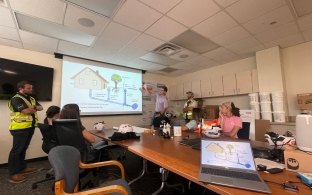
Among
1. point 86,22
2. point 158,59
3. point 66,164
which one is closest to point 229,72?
point 158,59

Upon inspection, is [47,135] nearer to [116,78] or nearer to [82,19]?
[82,19]

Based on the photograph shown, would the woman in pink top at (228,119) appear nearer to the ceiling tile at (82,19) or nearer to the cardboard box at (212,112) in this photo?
the cardboard box at (212,112)

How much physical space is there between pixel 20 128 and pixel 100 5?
8.23 feet

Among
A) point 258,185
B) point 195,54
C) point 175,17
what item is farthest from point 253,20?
point 258,185

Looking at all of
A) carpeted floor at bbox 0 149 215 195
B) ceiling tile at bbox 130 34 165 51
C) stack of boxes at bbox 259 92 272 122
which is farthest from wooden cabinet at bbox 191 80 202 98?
carpeted floor at bbox 0 149 215 195

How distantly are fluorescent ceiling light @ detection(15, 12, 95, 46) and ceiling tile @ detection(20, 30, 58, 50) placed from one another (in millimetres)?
136

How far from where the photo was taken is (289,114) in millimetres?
3516

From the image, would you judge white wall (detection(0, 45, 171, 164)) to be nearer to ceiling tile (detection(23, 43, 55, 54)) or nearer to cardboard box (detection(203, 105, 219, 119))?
ceiling tile (detection(23, 43, 55, 54))

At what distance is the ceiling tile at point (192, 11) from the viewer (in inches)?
83.4

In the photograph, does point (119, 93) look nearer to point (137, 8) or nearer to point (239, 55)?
point (137, 8)

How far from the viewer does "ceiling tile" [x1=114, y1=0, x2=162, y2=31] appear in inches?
85.2

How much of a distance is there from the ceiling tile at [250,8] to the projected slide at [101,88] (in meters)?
Answer: 3.45

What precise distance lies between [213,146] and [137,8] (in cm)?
208

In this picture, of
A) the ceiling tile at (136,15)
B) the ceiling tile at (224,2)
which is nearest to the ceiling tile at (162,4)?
the ceiling tile at (136,15)
